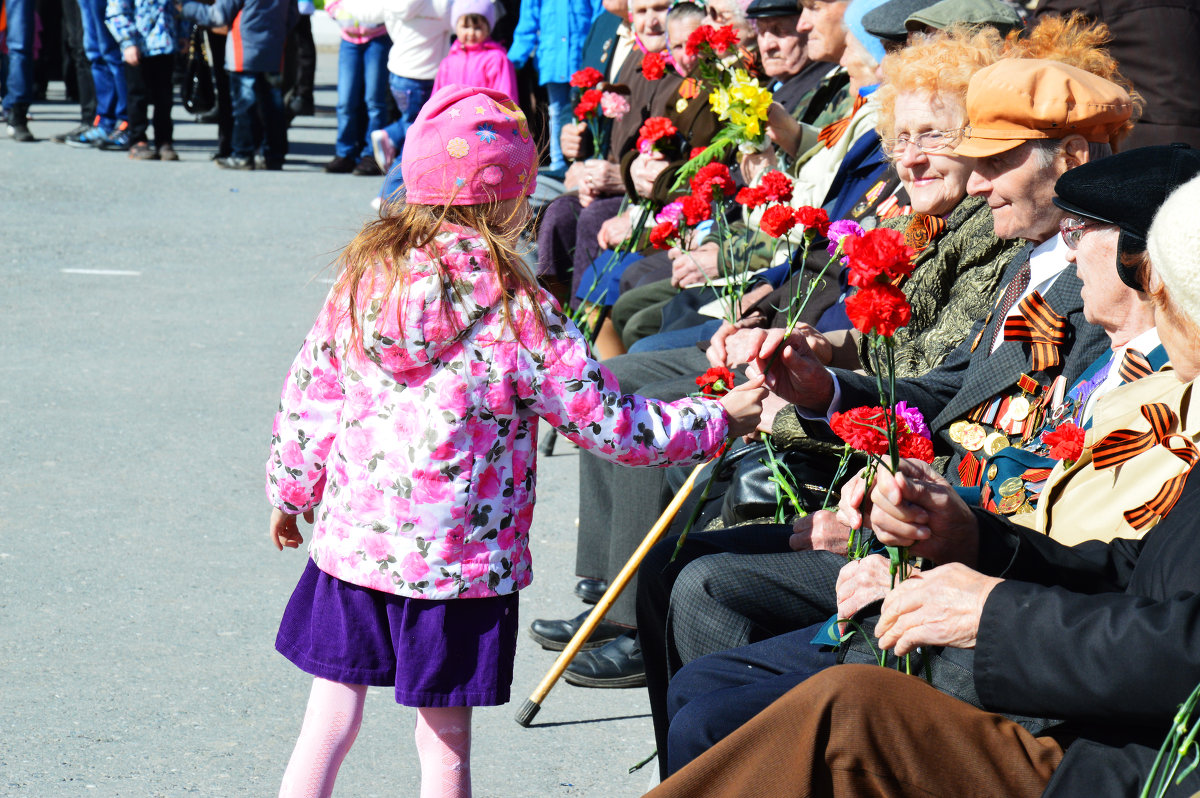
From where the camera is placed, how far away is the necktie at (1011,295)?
285 cm

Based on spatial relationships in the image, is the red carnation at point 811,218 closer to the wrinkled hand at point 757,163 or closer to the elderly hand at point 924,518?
the elderly hand at point 924,518

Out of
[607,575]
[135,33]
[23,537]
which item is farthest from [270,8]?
[607,575]

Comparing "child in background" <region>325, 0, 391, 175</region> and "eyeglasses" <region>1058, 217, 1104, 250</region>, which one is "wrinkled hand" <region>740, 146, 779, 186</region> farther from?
"child in background" <region>325, 0, 391, 175</region>

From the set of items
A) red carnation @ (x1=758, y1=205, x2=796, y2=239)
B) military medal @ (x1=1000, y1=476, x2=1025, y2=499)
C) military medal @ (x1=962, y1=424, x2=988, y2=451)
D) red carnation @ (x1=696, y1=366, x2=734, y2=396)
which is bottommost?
military medal @ (x1=962, y1=424, x2=988, y2=451)

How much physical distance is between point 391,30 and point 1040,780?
9.71 m

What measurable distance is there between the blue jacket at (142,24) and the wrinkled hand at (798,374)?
9968mm

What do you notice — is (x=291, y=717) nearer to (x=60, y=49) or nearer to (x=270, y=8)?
(x=270, y=8)

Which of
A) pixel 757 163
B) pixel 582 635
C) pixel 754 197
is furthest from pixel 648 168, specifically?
pixel 582 635

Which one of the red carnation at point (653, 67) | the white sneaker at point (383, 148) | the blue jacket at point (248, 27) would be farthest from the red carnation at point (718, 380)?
the blue jacket at point (248, 27)

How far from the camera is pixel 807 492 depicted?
9.66 feet

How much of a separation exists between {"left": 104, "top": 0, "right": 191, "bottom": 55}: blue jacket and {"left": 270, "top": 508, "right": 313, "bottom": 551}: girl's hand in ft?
32.1

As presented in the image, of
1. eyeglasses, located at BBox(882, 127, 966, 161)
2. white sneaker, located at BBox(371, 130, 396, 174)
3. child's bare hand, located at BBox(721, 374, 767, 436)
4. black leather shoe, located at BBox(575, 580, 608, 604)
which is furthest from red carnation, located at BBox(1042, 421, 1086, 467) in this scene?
white sneaker, located at BBox(371, 130, 396, 174)

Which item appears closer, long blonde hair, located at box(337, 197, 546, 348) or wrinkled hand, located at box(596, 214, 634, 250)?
long blonde hair, located at box(337, 197, 546, 348)

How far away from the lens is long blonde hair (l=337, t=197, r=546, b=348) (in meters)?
2.38
